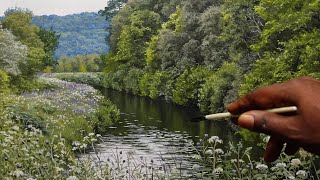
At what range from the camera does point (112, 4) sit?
80.0 meters

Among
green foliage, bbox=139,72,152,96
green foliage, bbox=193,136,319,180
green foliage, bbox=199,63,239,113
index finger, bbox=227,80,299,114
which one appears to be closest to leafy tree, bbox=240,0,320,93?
green foliage, bbox=199,63,239,113

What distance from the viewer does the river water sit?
19.0m

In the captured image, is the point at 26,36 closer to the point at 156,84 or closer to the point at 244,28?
the point at 156,84

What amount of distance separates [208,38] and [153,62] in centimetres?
1550

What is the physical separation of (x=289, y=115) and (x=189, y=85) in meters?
37.1

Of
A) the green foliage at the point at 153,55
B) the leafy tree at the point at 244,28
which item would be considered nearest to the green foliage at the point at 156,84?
the green foliage at the point at 153,55

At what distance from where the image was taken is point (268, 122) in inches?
49.0

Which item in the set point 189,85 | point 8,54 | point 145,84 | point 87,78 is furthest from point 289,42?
point 87,78

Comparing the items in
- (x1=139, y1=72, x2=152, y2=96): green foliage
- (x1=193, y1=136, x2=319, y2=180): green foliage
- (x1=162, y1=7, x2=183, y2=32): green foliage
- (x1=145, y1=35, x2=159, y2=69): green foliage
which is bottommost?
(x1=139, y1=72, x2=152, y2=96): green foliage

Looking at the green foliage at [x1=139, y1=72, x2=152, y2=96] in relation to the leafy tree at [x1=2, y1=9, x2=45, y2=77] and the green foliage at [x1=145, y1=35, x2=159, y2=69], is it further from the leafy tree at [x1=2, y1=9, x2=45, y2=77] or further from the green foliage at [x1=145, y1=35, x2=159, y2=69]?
the leafy tree at [x1=2, y1=9, x2=45, y2=77]

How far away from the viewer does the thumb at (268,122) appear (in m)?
1.22

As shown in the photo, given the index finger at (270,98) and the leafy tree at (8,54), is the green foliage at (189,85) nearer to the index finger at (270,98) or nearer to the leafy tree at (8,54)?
the leafy tree at (8,54)

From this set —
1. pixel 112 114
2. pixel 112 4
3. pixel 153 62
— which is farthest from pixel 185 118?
pixel 112 4

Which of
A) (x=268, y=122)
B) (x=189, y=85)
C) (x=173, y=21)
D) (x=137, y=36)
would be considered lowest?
(x=189, y=85)
